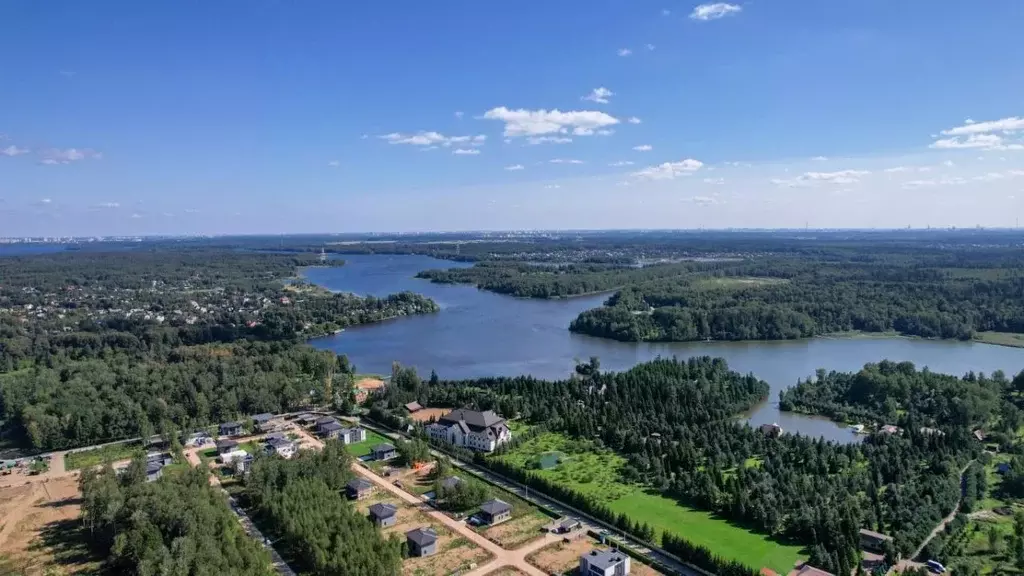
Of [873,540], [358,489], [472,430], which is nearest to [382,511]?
[358,489]

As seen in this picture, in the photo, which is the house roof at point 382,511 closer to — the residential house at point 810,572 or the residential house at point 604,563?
the residential house at point 604,563

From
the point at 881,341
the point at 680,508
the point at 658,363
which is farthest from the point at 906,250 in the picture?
the point at 680,508

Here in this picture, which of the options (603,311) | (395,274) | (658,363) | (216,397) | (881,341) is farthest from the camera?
(395,274)

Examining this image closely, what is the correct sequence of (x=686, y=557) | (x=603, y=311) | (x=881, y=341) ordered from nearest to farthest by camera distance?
(x=686, y=557) → (x=881, y=341) → (x=603, y=311)

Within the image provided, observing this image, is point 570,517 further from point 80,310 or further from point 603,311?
point 80,310

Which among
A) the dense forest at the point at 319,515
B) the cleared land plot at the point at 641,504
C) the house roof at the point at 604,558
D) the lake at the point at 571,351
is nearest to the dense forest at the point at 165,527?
the dense forest at the point at 319,515

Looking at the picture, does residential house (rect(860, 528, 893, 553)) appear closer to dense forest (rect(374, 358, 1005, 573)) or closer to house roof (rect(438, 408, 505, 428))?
dense forest (rect(374, 358, 1005, 573))
